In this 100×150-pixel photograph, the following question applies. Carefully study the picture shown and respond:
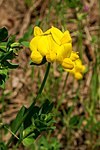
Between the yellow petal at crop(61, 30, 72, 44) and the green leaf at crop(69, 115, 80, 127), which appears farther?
the green leaf at crop(69, 115, 80, 127)

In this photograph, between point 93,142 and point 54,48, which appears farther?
point 93,142

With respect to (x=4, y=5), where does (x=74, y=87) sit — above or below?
below

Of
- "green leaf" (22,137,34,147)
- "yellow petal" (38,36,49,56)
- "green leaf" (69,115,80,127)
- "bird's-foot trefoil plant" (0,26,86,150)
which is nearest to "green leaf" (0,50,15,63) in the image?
"bird's-foot trefoil plant" (0,26,86,150)

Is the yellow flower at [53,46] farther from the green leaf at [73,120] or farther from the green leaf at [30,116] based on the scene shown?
the green leaf at [73,120]

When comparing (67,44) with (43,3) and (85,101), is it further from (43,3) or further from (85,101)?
(43,3)

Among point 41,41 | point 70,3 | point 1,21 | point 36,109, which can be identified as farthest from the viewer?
point 1,21

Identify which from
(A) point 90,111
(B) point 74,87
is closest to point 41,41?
(A) point 90,111

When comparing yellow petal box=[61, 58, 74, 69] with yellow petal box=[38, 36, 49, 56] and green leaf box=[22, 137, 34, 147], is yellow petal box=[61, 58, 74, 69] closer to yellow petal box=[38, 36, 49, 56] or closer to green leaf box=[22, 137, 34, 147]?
yellow petal box=[38, 36, 49, 56]

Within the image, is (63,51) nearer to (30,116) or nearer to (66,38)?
(66,38)
